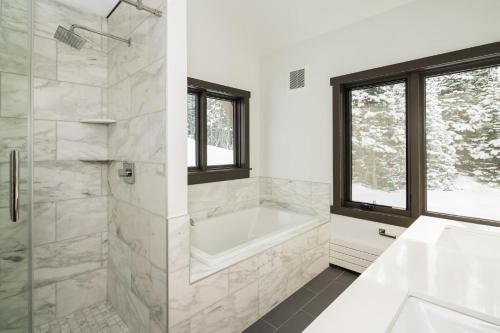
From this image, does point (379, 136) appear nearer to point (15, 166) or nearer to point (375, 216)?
point (375, 216)

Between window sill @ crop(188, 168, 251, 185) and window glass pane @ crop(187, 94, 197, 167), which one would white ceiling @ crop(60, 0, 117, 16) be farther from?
window sill @ crop(188, 168, 251, 185)

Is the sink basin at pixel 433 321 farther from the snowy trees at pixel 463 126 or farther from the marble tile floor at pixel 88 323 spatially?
the marble tile floor at pixel 88 323

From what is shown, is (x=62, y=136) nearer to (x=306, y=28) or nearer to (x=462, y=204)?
(x=306, y=28)

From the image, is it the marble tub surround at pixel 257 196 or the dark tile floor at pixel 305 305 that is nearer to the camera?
the dark tile floor at pixel 305 305

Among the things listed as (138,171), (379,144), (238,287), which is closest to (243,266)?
(238,287)

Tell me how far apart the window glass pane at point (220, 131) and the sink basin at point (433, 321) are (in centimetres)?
223

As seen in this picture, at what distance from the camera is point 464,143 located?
198 cm

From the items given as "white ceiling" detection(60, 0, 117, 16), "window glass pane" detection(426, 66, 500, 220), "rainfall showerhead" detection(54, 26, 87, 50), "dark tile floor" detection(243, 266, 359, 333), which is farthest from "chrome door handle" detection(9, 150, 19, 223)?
"window glass pane" detection(426, 66, 500, 220)

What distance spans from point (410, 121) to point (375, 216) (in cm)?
89

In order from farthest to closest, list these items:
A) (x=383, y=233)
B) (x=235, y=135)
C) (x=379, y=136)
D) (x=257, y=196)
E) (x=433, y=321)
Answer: (x=257, y=196), (x=235, y=135), (x=379, y=136), (x=383, y=233), (x=433, y=321)

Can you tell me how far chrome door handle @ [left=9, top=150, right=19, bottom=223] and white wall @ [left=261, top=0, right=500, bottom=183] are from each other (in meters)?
2.34

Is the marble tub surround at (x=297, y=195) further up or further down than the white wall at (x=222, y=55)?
further down

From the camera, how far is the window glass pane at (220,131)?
8.96 feet

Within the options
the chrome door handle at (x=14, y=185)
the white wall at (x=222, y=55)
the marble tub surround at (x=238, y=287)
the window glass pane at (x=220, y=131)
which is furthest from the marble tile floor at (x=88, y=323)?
the white wall at (x=222, y=55)
